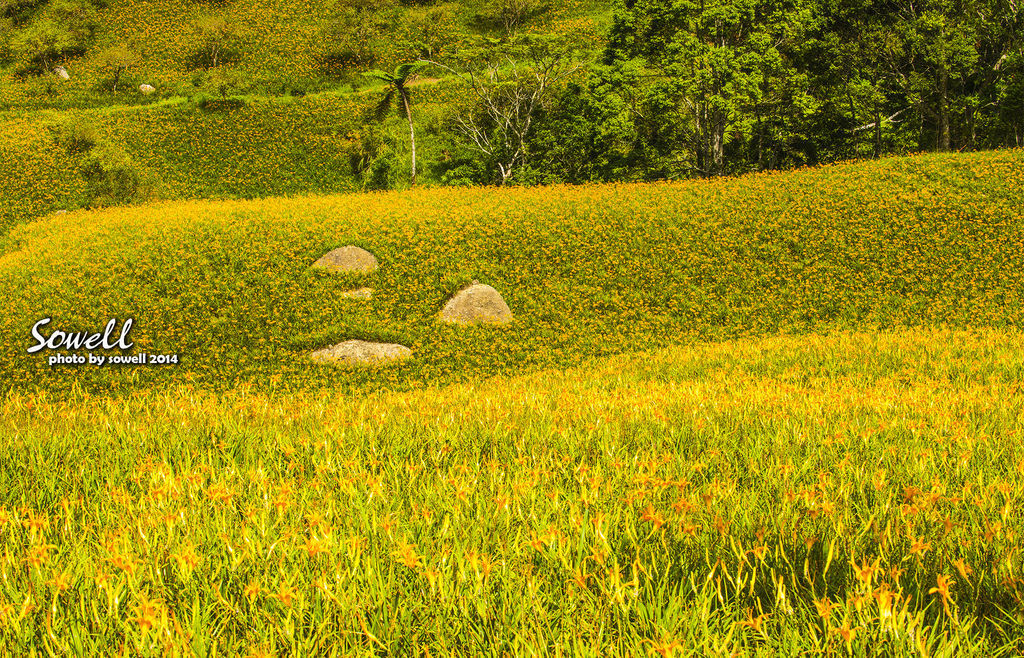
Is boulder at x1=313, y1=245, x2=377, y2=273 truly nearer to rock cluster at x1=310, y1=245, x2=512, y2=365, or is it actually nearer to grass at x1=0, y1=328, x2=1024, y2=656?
rock cluster at x1=310, y1=245, x2=512, y2=365

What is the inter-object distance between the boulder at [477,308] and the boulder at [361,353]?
5.92 ft

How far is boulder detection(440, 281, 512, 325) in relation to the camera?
56.2ft

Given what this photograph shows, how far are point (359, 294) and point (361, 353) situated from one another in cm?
270

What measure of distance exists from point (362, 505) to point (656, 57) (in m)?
33.7

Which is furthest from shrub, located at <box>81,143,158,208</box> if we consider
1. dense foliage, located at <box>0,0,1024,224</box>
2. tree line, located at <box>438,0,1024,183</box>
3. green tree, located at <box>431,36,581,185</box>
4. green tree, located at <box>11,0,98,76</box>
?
green tree, located at <box>11,0,98,76</box>

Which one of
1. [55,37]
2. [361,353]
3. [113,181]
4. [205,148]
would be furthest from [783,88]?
[55,37]

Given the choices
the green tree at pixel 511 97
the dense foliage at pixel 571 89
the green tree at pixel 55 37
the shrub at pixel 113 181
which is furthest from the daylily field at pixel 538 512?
the green tree at pixel 55 37

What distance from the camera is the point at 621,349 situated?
16562 mm

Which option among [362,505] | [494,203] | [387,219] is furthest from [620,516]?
[494,203]

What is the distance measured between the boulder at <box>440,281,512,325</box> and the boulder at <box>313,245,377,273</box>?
3.30m

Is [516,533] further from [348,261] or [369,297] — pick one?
[348,261]

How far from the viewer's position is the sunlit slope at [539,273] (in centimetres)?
1603

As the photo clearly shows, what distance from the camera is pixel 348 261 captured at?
61.6 ft

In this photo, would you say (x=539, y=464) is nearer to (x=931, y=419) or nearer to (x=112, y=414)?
(x=931, y=419)
